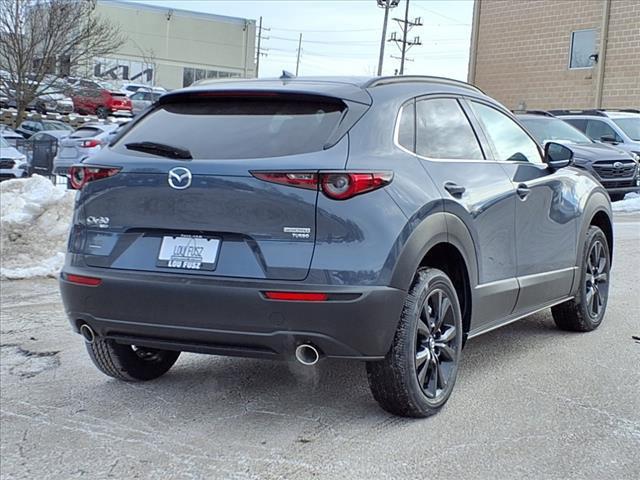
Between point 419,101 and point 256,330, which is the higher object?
point 419,101

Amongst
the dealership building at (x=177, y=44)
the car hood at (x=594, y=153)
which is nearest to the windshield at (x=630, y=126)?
the car hood at (x=594, y=153)

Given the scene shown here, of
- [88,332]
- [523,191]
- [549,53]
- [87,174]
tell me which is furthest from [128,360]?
[549,53]

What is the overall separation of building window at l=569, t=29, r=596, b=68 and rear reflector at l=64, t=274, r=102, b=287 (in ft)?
91.4

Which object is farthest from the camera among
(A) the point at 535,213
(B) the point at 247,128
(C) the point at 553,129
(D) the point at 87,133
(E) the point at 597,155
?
(D) the point at 87,133

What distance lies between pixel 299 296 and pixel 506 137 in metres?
2.43

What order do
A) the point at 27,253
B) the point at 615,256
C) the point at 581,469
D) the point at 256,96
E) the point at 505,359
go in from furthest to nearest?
the point at 615,256 < the point at 27,253 < the point at 505,359 < the point at 256,96 < the point at 581,469

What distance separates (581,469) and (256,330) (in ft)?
5.18

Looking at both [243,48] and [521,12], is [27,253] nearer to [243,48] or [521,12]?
[521,12]

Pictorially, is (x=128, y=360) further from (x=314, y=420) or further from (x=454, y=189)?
(x=454, y=189)

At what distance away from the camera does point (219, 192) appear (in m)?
3.91

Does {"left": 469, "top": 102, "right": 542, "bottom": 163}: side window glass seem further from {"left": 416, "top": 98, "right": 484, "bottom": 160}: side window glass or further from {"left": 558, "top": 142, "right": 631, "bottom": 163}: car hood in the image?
{"left": 558, "top": 142, "right": 631, "bottom": 163}: car hood

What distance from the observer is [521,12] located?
31.7 meters

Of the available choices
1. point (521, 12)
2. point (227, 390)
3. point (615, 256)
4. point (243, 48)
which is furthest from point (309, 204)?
point (243, 48)

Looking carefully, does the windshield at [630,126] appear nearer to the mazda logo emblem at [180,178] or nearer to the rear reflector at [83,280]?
the mazda logo emblem at [180,178]
